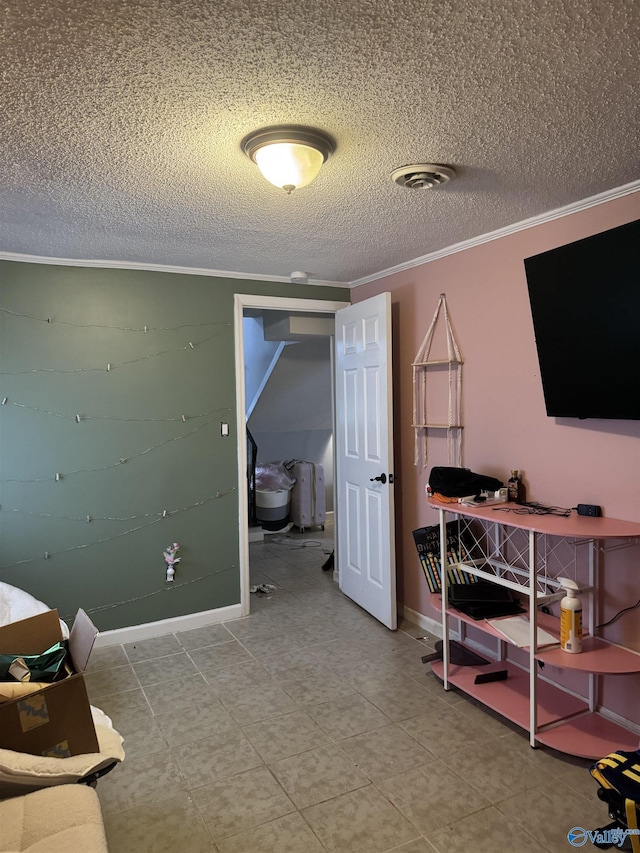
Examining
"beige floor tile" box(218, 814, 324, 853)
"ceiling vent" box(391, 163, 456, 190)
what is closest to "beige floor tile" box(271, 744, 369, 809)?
"beige floor tile" box(218, 814, 324, 853)

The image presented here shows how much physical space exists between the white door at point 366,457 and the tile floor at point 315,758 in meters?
0.41

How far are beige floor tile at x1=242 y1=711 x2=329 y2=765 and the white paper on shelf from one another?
0.93 metres

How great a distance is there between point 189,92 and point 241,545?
298 cm

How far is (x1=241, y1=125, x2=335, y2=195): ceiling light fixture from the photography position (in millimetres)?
1788

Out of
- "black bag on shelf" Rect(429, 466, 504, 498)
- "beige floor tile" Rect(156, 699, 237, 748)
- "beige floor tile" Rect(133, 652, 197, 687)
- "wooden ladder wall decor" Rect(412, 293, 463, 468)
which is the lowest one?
"beige floor tile" Rect(156, 699, 237, 748)

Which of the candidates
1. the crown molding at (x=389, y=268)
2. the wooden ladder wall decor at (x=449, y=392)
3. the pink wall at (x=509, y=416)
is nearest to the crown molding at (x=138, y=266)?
the crown molding at (x=389, y=268)

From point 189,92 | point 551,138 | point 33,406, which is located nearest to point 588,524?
point 551,138

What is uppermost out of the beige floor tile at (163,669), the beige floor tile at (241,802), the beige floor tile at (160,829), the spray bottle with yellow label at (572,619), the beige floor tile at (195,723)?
the spray bottle with yellow label at (572,619)

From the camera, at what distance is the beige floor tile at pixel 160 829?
1.92 meters

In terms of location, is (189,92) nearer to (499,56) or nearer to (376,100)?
(376,100)

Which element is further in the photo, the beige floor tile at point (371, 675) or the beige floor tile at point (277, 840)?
the beige floor tile at point (371, 675)

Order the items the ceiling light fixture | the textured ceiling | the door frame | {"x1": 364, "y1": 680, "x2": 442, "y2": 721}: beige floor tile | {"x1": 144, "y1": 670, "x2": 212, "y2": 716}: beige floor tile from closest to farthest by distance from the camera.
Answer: the textured ceiling, the ceiling light fixture, {"x1": 364, "y1": 680, "x2": 442, "y2": 721}: beige floor tile, {"x1": 144, "y1": 670, "x2": 212, "y2": 716}: beige floor tile, the door frame

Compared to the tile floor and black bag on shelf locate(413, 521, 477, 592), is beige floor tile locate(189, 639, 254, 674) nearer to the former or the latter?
the tile floor

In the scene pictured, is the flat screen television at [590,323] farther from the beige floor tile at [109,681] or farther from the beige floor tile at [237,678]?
the beige floor tile at [109,681]
